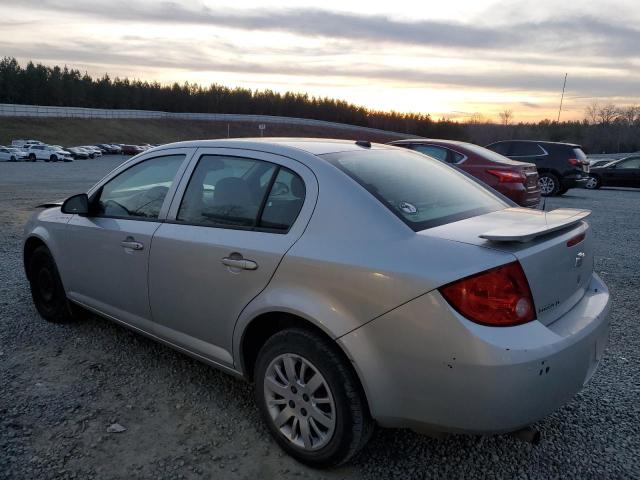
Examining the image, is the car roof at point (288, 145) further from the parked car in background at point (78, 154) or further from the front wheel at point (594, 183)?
the parked car in background at point (78, 154)

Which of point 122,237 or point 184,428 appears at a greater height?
point 122,237

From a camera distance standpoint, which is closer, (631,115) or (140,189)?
(140,189)

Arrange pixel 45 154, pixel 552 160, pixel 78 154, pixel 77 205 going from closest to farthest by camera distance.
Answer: pixel 77 205 → pixel 552 160 → pixel 45 154 → pixel 78 154

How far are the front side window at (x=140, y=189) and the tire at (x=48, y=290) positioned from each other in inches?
36.5

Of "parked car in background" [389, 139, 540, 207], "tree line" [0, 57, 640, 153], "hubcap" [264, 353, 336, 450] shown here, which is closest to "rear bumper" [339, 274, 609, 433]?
"hubcap" [264, 353, 336, 450]

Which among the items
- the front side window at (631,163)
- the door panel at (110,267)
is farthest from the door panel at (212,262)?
the front side window at (631,163)

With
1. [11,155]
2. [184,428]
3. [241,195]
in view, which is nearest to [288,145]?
[241,195]

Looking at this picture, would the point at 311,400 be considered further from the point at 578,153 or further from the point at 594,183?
the point at 594,183

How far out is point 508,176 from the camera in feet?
29.8

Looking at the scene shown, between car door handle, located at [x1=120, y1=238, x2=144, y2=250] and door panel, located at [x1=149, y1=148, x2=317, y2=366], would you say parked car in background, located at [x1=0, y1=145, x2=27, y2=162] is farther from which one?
door panel, located at [x1=149, y1=148, x2=317, y2=366]

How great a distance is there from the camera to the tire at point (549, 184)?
15453 millimetres

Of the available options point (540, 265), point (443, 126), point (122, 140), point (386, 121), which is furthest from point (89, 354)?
point (386, 121)

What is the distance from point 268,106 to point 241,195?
5313 inches

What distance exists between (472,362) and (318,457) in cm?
97
